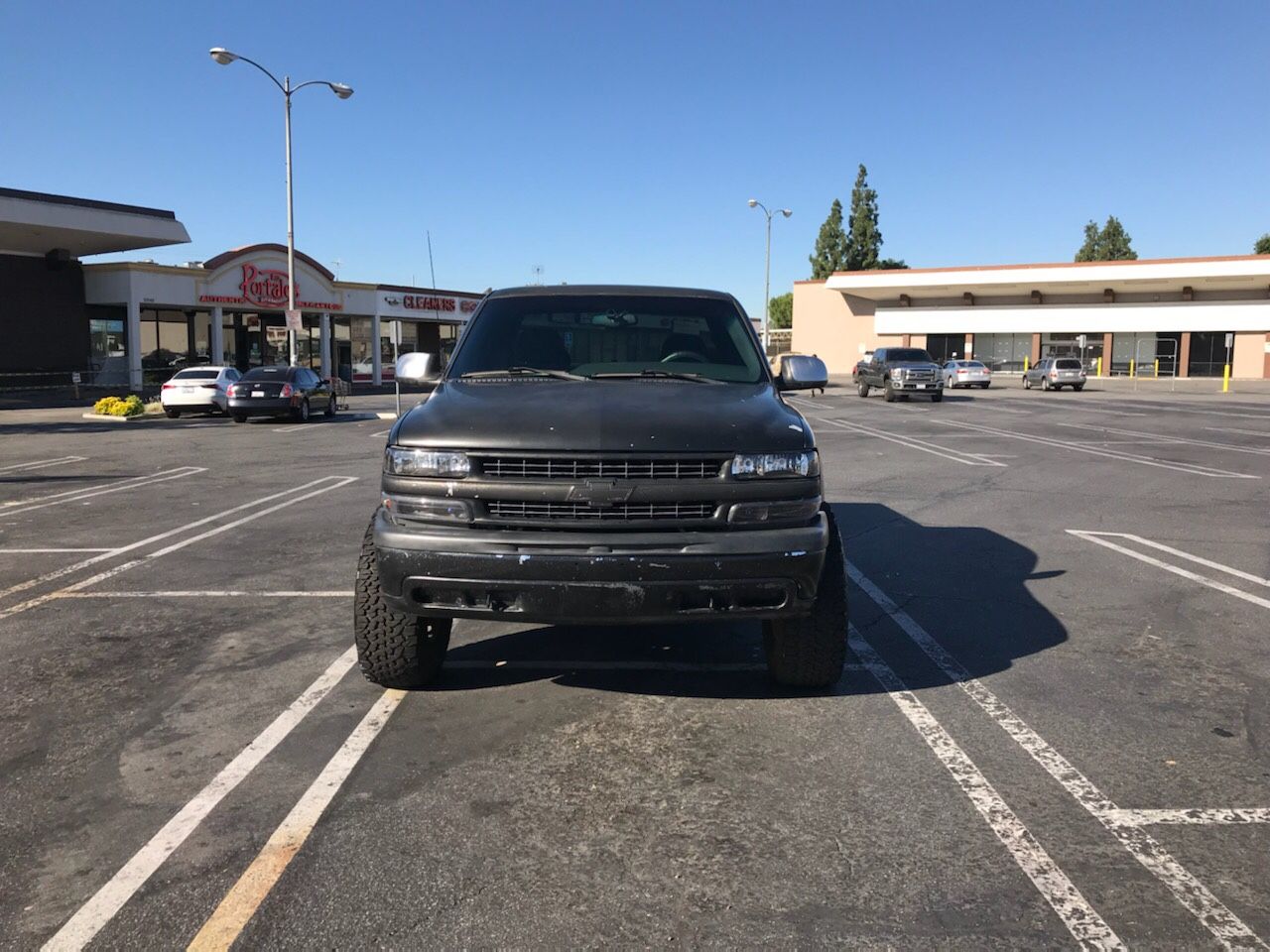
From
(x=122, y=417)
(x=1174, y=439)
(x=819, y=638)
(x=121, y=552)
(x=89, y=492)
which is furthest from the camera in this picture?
(x=122, y=417)

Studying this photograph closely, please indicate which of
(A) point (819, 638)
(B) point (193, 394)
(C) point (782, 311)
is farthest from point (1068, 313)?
(C) point (782, 311)

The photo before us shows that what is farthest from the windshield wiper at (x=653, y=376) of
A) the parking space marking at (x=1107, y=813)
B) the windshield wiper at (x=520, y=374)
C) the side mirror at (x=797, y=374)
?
the parking space marking at (x=1107, y=813)

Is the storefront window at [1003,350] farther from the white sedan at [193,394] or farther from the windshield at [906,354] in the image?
the white sedan at [193,394]

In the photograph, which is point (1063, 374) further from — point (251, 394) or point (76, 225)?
point (76, 225)

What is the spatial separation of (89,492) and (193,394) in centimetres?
1495

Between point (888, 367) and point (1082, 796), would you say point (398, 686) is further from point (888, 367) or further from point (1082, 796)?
point (888, 367)

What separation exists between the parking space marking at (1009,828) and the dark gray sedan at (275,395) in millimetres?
21535

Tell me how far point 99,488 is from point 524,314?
351 inches

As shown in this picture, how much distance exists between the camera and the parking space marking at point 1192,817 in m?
3.46

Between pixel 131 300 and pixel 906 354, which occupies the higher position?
pixel 131 300

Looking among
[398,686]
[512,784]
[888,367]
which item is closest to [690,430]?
[512,784]

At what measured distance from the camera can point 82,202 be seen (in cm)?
3042

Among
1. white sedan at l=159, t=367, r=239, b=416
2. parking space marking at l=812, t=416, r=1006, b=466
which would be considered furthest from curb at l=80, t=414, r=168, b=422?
parking space marking at l=812, t=416, r=1006, b=466

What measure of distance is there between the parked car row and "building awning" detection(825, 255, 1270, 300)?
138 ft
